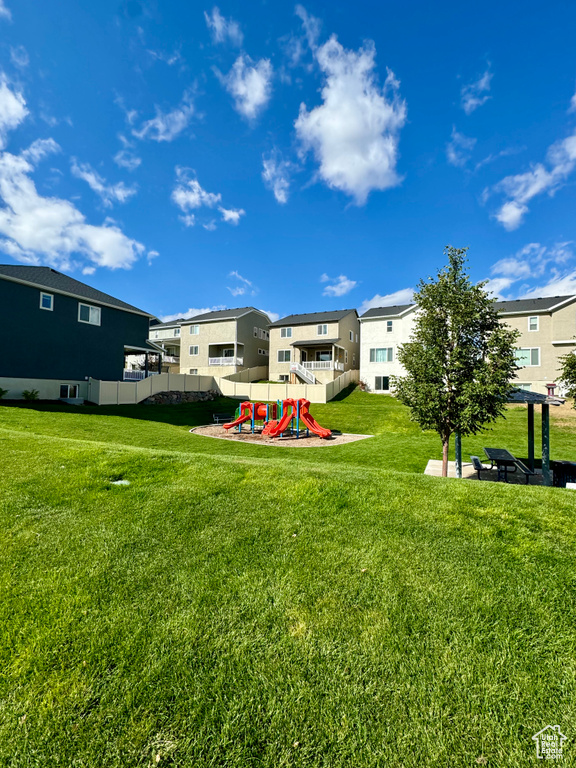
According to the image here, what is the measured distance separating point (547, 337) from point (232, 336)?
34.2m

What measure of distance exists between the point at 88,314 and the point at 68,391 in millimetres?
6936

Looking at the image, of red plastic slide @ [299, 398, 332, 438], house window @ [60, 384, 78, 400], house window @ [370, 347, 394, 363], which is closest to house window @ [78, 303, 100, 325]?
house window @ [60, 384, 78, 400]

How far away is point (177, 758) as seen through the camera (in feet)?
6.97

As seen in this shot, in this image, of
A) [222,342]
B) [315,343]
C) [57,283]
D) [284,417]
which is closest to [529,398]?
[284,417]

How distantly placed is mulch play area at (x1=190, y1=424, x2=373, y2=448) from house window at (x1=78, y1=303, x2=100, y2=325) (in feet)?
51.7

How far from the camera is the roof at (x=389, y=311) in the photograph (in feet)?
124

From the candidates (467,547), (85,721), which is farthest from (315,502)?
(85,721)

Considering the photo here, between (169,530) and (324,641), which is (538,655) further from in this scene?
(169,530)

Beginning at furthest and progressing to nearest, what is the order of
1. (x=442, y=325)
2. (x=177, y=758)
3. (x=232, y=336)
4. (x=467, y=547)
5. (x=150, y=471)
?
(x=232, y=336) < (x=442, y=325) < (x=150, y=471) < (x=467, y=547) < (x=177, y=758)

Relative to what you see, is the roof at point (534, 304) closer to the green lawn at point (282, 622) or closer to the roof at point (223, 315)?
the roof at point (223, 315)

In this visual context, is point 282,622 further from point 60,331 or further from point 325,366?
point 325,366

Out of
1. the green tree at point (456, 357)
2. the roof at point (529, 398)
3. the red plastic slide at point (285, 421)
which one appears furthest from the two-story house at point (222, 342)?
the roof at point (529, 398)

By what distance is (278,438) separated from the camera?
784 inches

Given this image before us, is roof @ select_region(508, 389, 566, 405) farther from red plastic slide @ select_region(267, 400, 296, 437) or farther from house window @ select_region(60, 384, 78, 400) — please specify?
house window @ select_region(60, 384, 78, 400)
